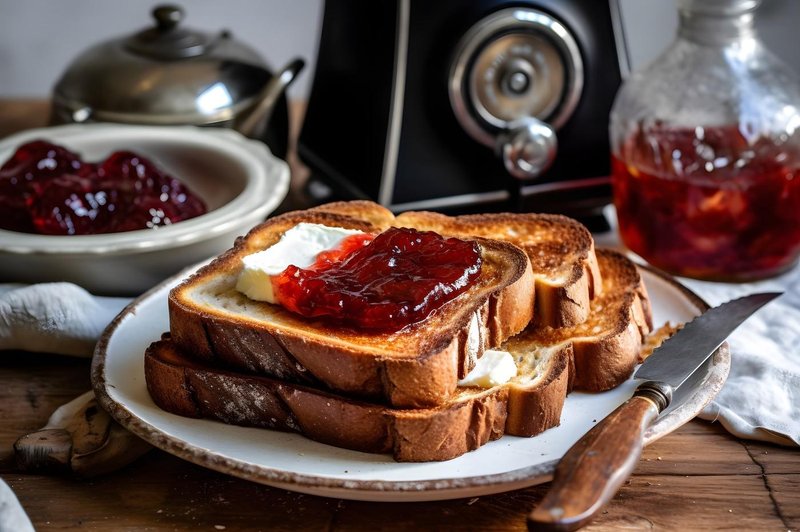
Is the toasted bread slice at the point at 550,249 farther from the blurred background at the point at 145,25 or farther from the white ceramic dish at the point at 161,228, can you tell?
the blurred background at the point at 145,25

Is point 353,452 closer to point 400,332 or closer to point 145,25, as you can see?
point 400,332

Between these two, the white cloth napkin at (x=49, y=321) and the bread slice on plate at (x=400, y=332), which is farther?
the white cloth napkin at (x=49, y=321)

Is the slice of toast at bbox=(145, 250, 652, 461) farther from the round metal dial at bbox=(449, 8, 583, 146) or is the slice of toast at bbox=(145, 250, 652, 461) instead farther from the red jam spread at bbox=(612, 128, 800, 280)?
the round metal dial at bbox=(449, 8, 583, 146)

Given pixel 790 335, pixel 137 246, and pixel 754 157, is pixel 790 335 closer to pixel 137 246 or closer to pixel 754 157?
pixel 754 157

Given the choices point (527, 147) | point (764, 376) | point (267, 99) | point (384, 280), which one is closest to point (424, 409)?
point (384, 280)

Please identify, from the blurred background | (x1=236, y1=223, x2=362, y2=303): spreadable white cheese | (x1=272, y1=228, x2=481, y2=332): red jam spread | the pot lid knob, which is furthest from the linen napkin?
the blurred background

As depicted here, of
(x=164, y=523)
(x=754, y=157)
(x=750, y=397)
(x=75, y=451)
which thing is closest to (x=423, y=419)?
(x=164, y=523)

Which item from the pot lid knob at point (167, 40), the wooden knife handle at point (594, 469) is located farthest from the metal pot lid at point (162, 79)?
the wooden knife handle at point (594, 469)
